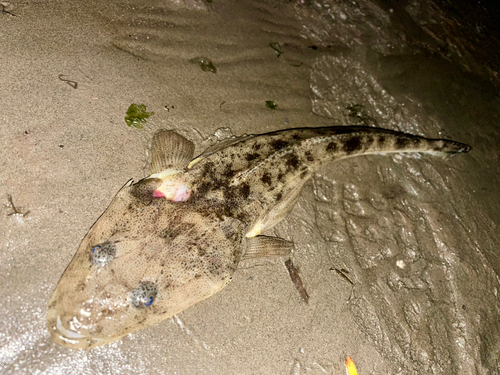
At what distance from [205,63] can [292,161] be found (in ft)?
5.91

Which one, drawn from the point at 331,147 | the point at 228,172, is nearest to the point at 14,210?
the point at 228,172

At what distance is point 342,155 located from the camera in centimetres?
425

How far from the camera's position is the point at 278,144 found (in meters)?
3.97

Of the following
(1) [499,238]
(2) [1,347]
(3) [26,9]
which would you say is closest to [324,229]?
(1) [499,238]

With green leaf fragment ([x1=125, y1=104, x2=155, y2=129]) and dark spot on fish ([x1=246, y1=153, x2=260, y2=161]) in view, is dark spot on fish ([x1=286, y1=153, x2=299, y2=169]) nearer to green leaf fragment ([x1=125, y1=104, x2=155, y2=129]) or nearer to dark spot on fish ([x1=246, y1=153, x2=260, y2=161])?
dark spot on fish ([x1=246, y1=153, x2=260, y2=161])

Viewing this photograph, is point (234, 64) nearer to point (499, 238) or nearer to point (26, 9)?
point (26, 9)

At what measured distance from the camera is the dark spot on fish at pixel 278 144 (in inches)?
155

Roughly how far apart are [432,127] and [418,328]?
2941 mm

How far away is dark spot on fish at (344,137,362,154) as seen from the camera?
13.9 ft

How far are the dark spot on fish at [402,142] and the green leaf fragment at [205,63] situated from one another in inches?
101

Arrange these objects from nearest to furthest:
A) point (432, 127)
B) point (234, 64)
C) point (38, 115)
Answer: point (38, 115) < point (234, 64) < point (432, 127)

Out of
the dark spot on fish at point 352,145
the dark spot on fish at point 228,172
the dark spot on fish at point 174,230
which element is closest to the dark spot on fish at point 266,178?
the dark spot on fish at point 228,172

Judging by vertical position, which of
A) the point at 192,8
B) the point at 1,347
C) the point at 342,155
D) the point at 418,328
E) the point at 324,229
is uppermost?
the point at 192,8

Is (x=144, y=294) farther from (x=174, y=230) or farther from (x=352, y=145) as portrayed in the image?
(x=352, y=145)
